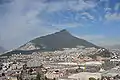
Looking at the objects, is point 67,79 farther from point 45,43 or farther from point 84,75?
point 45,43

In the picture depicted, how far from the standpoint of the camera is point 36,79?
9258mm

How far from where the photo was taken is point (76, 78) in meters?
9.83

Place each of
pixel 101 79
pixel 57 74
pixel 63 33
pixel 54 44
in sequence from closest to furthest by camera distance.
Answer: pixel 101 79, pixel 57 74, pixel 54 44, pixel 63 33

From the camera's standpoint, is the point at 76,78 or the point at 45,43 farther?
the point at 45,43

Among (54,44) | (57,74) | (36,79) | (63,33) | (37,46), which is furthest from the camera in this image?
(63,33)

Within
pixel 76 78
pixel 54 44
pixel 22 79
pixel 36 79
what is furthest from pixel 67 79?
pixel 54 44

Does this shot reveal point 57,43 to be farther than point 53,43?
Yes

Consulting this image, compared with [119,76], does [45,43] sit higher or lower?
higher

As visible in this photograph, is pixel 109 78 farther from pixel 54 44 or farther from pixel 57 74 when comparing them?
pixel 54 44

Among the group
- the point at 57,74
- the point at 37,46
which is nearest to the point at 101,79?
Answer: the point at 57,74

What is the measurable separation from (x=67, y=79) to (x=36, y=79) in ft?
3.75

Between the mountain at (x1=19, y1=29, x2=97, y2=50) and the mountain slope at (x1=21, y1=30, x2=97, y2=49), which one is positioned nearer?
the mountain at (x1=19, y1=29, x2=97, y2=50)

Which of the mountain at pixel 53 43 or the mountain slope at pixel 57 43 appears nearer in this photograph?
the mountain at pixel 53 43

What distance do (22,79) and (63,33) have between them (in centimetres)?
5031
